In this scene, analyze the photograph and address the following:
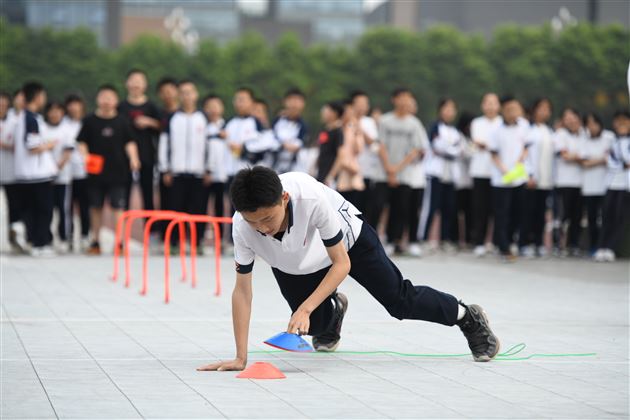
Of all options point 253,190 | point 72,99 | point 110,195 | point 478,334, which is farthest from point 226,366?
point 72,99

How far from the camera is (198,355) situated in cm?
806

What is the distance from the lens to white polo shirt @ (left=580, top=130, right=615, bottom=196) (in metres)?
17.6

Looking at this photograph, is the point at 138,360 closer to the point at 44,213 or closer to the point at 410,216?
the point at 44,213

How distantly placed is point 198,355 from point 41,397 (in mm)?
1770

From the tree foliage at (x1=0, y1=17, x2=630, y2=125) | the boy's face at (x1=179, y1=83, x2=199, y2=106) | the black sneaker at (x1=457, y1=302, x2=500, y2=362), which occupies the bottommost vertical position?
the black sneaker at (x1=457, y1=302, x2=500, y2=362)

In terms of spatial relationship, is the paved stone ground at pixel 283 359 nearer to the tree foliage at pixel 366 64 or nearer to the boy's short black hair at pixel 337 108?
the boy's short black hair at pixel 337 108

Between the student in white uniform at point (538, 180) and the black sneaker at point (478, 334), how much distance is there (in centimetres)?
973

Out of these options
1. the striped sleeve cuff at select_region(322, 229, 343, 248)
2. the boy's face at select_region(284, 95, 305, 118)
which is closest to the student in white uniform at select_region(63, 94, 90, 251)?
the boy's face at select_region(284, 95, 305, 118)

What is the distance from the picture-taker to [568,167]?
1781 cm

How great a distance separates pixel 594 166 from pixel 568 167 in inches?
15.7

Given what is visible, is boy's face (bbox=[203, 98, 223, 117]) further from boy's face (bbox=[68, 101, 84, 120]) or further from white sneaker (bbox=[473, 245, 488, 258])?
white sneaker (bbox=[473, 245, 488, 258])

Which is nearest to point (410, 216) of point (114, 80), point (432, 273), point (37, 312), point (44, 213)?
point (432, 273)

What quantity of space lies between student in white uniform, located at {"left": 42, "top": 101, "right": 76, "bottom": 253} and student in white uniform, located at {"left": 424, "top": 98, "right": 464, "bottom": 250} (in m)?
4.98

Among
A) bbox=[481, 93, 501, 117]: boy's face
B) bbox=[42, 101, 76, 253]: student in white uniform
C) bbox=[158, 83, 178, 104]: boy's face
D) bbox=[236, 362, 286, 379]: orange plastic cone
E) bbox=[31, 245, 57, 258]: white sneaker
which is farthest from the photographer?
bbox=[481, 93, 501, 117]: boy's face
